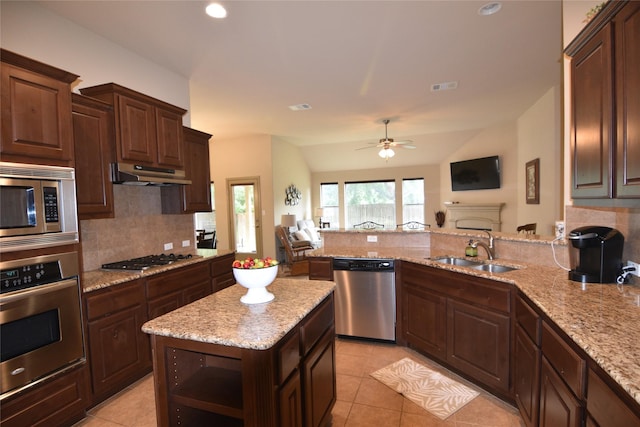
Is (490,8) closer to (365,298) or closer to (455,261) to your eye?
(455,261)

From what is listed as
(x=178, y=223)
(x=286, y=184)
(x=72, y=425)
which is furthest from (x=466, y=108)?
(x=72, y=425)

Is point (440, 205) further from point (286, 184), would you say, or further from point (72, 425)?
point (72, 425)

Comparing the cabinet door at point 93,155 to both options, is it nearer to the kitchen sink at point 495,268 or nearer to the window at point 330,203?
the kitchen sink at point 495,268

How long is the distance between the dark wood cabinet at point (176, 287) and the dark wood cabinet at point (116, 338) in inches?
3.6

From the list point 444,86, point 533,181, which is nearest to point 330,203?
point 533,181

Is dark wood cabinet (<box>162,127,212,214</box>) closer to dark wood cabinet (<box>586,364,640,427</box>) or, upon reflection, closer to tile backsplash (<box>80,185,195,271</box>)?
tile backsplash (<box>80,185,195,271</box>)

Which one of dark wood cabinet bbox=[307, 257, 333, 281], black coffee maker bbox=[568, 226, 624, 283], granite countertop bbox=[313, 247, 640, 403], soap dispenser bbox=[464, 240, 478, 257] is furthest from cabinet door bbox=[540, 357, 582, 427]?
dark wood cabinet bbox=[307, 257, 333, 281]

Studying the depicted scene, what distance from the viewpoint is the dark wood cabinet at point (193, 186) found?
3523 mm

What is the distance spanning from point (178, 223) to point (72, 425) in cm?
211

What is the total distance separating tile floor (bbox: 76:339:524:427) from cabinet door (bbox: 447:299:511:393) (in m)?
0.19

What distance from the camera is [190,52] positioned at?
313cm

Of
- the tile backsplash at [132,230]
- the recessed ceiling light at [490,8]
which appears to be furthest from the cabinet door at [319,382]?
the recessed ceiling light at [490,8]

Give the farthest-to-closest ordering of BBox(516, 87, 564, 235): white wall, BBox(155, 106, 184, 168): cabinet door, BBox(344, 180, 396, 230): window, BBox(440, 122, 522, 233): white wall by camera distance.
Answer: BBox(344, 180, 396, 230): window → BBox(440, 122, 522, 233): white wall → BBox(516, 87, 564, 235): white wall → BBox(155, 106, 184, 168): cabinet door

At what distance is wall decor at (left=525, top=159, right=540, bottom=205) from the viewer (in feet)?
16.6
